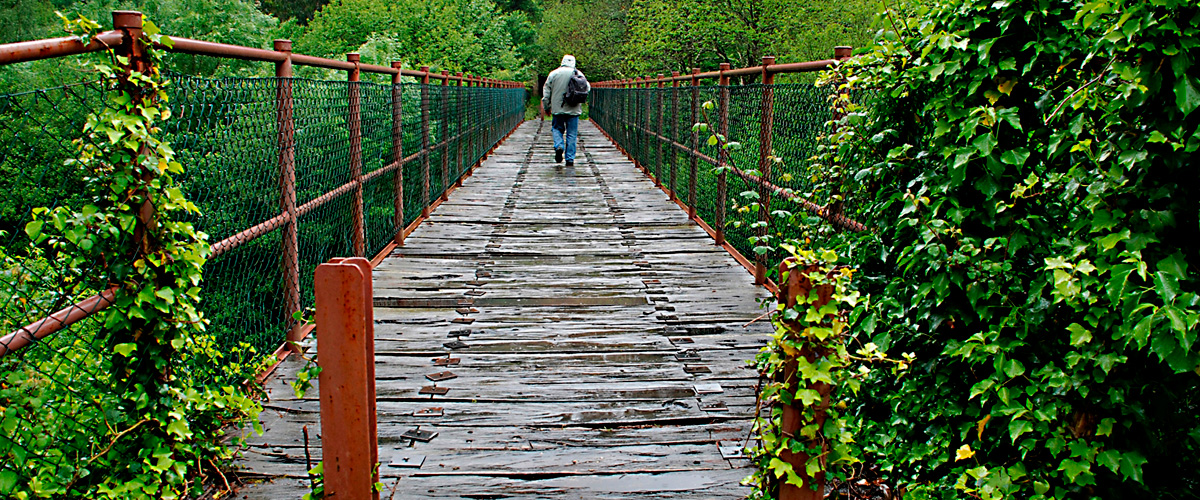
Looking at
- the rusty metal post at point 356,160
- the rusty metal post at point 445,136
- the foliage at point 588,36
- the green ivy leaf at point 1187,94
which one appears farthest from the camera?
the foliage at point 588,36

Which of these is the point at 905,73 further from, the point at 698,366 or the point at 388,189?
the point at 388,189

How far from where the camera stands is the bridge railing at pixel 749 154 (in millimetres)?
4348

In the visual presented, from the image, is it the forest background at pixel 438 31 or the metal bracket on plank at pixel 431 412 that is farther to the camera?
the forest background at pixel 438 31

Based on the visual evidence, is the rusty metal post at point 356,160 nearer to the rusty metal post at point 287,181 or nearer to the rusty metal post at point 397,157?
the rusty metal post at point 287,181

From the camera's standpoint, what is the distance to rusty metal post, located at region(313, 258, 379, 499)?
2230mm

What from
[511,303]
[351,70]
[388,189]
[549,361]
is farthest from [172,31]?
[549,361]

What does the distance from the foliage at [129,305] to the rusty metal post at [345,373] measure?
2.27 feet

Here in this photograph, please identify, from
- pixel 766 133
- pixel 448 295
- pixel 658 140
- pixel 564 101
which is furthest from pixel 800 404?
pixel 564 101

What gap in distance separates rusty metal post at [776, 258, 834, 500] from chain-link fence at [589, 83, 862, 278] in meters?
1.49

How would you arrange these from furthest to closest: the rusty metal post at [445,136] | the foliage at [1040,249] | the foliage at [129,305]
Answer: the rusty metal post at [445,136] → the foliage at [129,305] → the foliage at [1040,249]

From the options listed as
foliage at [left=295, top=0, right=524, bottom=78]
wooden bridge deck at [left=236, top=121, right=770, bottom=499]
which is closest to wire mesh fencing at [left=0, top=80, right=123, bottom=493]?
wooden bridge deck at [left=236, top=121, right=770, bottom=499]

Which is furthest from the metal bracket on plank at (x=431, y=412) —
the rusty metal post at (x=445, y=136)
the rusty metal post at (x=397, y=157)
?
the rusty metal post at (x=445, y=136)

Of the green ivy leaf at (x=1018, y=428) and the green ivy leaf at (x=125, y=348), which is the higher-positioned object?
the green ivy leaf at (x=125, y=348)

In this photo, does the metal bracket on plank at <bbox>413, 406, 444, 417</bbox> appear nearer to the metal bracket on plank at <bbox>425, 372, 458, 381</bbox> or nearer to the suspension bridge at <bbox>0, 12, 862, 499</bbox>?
the suspension bridge at <bbox>0, 12, 862, 499</bbox>
